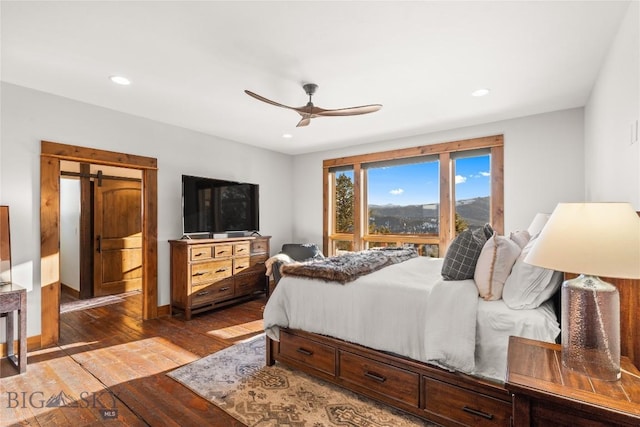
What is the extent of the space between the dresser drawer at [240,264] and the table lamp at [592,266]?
3.98 m

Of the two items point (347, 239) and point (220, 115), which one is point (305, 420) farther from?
point (347, 239)

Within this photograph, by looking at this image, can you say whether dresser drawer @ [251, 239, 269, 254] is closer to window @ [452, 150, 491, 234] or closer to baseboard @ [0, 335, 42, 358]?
baseboard @ [0, 335, 42, 358]

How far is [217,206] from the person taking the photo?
464 centimetres

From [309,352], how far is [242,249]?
2498mm

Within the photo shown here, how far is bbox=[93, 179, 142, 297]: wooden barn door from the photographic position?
541cm

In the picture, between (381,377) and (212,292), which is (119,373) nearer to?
(212,292)

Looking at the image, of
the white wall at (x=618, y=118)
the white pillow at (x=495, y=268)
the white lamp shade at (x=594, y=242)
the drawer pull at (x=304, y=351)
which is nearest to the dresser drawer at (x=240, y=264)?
the drawer pull at (x=304, y=351)

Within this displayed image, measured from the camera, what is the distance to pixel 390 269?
9.16 feet

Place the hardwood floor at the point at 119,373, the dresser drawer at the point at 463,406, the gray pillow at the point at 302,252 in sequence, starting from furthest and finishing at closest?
the gray pillow at the point at 302,252 → the hardwood floor at the point at 119,373 → the dresser drawer at the point at 463,406

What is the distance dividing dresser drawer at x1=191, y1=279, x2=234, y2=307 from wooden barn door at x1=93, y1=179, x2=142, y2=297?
8.00 feet

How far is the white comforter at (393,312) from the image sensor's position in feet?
6.07

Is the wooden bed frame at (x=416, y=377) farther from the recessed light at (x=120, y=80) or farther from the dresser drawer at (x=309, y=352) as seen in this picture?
the recessed light at (x=120, y=80)

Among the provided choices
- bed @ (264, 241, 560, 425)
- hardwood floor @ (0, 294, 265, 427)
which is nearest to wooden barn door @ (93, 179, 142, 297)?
hardwood floor @ (0, 294, 265, 427)

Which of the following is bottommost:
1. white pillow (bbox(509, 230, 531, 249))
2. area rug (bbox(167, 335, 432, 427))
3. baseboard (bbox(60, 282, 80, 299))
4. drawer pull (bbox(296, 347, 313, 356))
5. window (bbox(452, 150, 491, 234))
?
area rug (bbox(167, 335, 432, 427))
